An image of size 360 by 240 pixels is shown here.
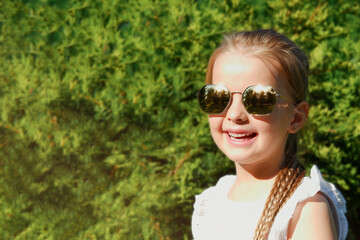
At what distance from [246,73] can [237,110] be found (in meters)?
0.13

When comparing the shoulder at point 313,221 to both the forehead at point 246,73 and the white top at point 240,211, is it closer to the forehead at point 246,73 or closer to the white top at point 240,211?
the white top at point 240,211

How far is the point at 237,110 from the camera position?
1744 mm

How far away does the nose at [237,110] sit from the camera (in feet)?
5.72

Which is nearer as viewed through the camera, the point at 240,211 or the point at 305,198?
the point at 305,198

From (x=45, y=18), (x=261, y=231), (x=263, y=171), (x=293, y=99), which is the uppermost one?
(x=45, y=18)

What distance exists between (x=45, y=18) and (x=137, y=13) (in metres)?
0.71

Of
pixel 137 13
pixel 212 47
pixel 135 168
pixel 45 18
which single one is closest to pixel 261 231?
pixel 135 168

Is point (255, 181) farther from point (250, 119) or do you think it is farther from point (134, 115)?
point (134, 115)

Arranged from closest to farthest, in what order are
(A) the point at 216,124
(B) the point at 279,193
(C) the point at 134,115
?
(B) the point at 279,193
(A) the point at 216,124
(C) the point at 134,115

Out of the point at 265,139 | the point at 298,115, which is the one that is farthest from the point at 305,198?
the point at 298,115

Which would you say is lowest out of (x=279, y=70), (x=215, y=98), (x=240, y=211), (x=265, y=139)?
(x=240, y=211)

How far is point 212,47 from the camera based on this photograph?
3.18 metres

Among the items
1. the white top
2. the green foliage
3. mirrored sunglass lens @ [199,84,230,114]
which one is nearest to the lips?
mirrored sunglass lens @ [199,84,230,114]

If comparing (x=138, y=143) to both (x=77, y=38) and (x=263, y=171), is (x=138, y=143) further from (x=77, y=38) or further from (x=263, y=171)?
(x=263, y=171)
